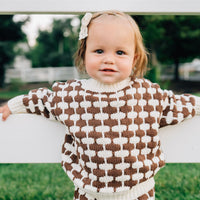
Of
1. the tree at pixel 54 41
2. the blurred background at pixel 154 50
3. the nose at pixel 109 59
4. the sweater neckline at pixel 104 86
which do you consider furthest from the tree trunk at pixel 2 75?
the tree at pixel 54 41

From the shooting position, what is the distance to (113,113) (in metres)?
1.36

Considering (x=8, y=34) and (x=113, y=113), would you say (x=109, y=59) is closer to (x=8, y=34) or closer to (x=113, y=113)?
(x=113, y=113)

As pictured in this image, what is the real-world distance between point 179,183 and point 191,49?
16008 mm

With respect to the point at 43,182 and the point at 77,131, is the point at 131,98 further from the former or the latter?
the point at 43,182

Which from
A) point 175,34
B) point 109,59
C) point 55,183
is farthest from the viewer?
point 175,34

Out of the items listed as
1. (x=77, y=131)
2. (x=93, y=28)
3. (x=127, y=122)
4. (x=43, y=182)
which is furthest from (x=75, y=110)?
(x=43, y=182)

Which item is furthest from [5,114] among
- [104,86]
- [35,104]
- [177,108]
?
[177,108]

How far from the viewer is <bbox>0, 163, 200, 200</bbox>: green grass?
7.77ft

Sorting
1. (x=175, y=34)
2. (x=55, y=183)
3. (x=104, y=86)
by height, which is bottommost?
(x=175, y=34)

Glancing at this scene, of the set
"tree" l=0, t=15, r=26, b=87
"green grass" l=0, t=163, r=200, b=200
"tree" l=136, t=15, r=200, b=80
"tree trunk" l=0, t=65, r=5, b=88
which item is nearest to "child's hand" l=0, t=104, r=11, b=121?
"green grass" l=0, t=163, r=200, b=200

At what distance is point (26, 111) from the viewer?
1.51m

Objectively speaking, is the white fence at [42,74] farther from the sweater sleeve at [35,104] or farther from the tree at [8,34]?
the sweater sleeve at [35,104]
